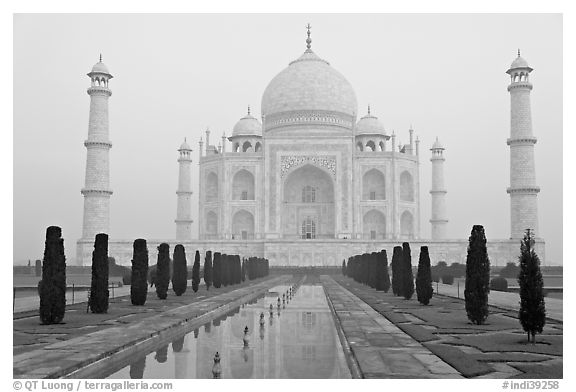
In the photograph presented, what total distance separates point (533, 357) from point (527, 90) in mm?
29989

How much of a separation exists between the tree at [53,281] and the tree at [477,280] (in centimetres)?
645

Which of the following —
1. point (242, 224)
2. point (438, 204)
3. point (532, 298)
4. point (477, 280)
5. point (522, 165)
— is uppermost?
point (522, 165)

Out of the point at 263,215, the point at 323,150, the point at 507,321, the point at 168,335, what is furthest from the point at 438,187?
the point at 168,335

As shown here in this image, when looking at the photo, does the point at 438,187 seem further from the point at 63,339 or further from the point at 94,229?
the point at 63,339

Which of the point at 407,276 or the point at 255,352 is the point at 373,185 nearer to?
the point at 407,276

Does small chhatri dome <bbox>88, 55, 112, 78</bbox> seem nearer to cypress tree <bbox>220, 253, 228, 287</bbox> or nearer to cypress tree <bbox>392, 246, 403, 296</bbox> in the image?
cypress tree <bbox>220, 253, 228, 287</bbox>

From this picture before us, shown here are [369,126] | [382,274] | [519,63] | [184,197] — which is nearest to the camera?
[382,274]

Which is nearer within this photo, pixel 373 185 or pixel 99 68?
pixel 99 68

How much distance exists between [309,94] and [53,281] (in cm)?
3431

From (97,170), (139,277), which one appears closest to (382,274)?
(139,277)

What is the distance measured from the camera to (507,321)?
10.5 metres

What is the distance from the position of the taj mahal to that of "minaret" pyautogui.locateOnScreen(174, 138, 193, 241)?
0.23 feet

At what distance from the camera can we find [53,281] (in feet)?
33.3
